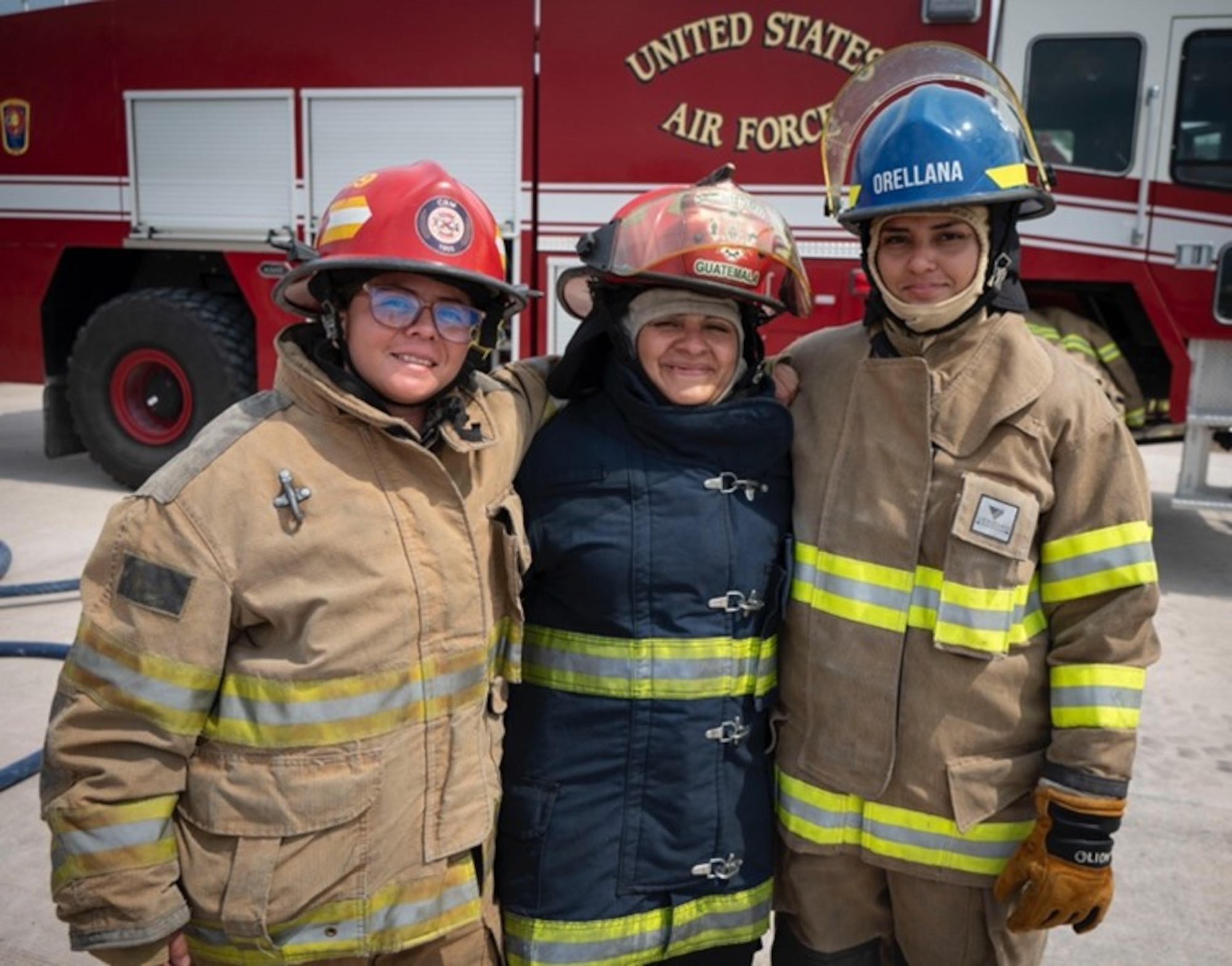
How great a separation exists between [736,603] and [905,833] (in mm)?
490

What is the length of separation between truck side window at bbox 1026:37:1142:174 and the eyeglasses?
4.57m

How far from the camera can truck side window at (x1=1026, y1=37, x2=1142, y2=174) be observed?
5285 mm

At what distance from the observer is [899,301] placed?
185cm

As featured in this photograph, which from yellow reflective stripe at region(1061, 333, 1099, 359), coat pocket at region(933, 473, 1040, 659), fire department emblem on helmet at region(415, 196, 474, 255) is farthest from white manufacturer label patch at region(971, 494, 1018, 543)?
yellow reflective stripe at region(1061, 333, 1099, 359)

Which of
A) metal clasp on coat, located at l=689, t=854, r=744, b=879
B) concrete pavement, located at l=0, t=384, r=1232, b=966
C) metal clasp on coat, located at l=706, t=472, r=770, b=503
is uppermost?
metal clasp on coat, located at l=706, t=472, r=770, b=503

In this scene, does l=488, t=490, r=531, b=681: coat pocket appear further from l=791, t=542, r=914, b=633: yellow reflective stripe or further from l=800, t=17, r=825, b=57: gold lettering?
l=800, t=17, r=825, b=57: gold lettering

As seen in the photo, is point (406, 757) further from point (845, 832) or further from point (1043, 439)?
point (1043, 439)

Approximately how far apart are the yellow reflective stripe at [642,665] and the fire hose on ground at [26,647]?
3.16ft

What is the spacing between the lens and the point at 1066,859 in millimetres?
1681

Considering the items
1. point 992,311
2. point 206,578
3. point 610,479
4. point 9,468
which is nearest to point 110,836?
point 206,578

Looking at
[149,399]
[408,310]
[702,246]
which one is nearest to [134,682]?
[408,310]

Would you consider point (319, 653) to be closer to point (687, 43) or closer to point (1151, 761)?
point (1151, 761)

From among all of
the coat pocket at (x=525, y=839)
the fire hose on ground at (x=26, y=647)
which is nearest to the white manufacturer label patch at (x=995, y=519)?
the coat pocket at (x=525, y=839)

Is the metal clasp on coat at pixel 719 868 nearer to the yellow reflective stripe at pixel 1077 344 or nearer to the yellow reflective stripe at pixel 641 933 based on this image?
the yellow reflective stripe at pixel 641 933
